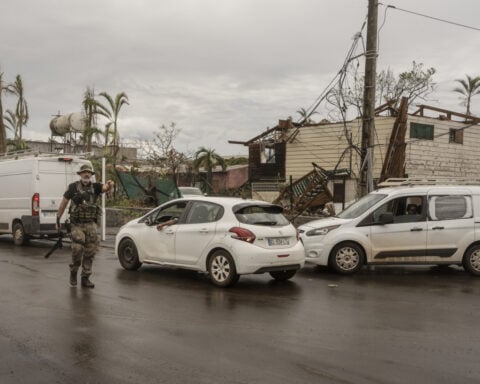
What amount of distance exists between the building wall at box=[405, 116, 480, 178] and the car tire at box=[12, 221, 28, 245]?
16.8 m

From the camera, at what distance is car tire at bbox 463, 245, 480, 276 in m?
11.1

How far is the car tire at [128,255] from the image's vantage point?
10.9 metres

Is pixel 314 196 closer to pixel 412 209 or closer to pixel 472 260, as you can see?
pixel 412 209

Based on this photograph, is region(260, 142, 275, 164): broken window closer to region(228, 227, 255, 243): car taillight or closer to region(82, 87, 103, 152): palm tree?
region(82, 87, 103, 152): palm tree

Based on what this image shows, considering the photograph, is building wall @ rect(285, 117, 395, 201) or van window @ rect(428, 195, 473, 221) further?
building wall @ rect(285, 117, 395, 201)

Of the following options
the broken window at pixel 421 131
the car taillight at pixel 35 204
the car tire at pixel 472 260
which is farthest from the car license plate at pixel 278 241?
the broken window at pixel 421 131

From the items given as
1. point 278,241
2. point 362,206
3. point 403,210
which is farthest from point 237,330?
point 403,210

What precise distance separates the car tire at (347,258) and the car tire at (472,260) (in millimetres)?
2009

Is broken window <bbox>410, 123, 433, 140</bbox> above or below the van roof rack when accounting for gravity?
above

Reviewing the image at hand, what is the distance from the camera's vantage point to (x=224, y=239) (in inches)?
362

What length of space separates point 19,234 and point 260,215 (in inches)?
343

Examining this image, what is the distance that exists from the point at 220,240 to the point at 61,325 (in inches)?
129

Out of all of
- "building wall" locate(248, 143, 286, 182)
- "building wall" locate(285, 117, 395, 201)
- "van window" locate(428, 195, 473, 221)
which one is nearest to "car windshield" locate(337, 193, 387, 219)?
"van window" locate(428, 195, 473, 221)

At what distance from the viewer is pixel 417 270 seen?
12.1 metres
